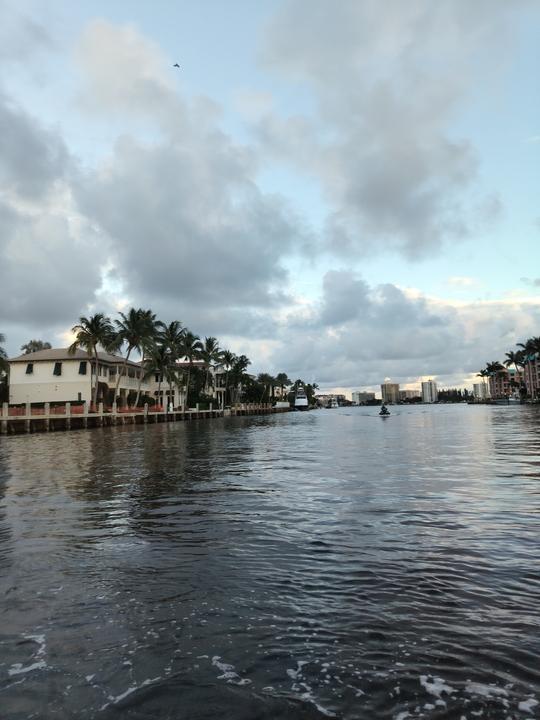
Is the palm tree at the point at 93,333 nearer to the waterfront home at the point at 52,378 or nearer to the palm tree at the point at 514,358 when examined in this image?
the waterfront home at the point at 52,378

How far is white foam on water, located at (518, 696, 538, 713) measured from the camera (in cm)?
392

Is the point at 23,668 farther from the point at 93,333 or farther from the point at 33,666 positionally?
the point at 93,333

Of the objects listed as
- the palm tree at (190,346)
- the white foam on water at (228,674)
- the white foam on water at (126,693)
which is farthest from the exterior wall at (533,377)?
the white foam on water at (126,693)

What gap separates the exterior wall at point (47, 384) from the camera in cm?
7162

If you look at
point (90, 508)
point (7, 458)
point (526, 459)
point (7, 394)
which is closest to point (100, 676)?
point (90, 508)

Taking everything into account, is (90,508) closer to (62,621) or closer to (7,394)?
(62,621)

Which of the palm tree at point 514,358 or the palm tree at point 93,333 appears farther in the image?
the palm tree at point 514,358

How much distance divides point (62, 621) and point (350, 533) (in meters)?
5.22

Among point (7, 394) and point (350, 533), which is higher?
point (7, 394)

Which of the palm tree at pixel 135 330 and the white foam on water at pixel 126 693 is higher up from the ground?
the palm tree at pixel 135 330

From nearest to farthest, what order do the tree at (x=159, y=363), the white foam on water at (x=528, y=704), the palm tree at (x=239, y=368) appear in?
the white foam on water at (x=528, y=704), the tree at (x=159, y=363), the palm tree at (x=239, y=368)

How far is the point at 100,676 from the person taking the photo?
14.8ft

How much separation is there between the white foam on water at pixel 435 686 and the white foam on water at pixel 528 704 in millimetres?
493

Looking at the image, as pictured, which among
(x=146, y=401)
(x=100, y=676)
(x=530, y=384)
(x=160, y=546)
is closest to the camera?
(x=100, y=676)
